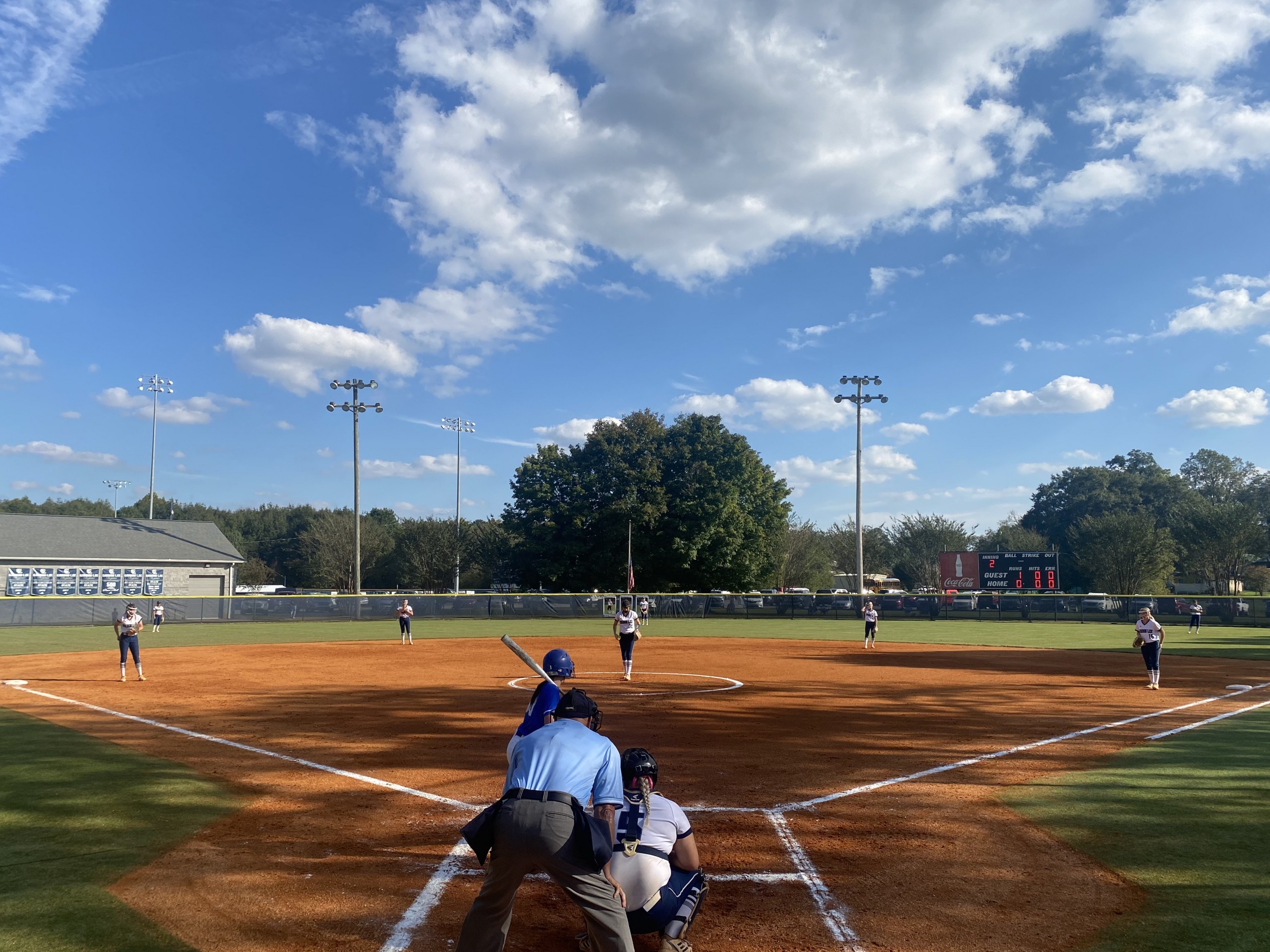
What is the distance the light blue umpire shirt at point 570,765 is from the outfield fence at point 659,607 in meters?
46.2

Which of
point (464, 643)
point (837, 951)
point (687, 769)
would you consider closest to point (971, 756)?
point (687, 769)

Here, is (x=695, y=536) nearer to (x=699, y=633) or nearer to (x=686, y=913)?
(x=699, y=633)

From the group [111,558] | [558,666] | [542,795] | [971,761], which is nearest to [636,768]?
[542,795]

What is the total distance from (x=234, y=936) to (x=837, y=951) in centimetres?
410

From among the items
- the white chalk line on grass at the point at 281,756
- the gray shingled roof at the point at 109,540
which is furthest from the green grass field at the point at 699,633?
the gray shingled roof at the point at 109,540

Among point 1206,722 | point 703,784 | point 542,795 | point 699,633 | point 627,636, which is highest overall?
point 542,795

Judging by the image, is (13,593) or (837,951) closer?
(837,951)

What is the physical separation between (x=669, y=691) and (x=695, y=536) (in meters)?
46.5

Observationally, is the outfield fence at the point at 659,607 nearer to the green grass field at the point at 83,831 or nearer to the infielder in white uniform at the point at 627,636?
the infielder in white uniform at the point at 627,636

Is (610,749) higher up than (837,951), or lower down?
higher up

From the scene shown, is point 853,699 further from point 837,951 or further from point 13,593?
point 13,593

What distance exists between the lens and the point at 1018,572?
173 ft

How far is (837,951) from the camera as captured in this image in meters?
5.41

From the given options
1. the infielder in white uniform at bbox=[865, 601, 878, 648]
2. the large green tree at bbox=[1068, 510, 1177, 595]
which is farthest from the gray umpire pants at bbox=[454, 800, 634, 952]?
the large green tree at bbox=[1068, 510, 1177, 595]
